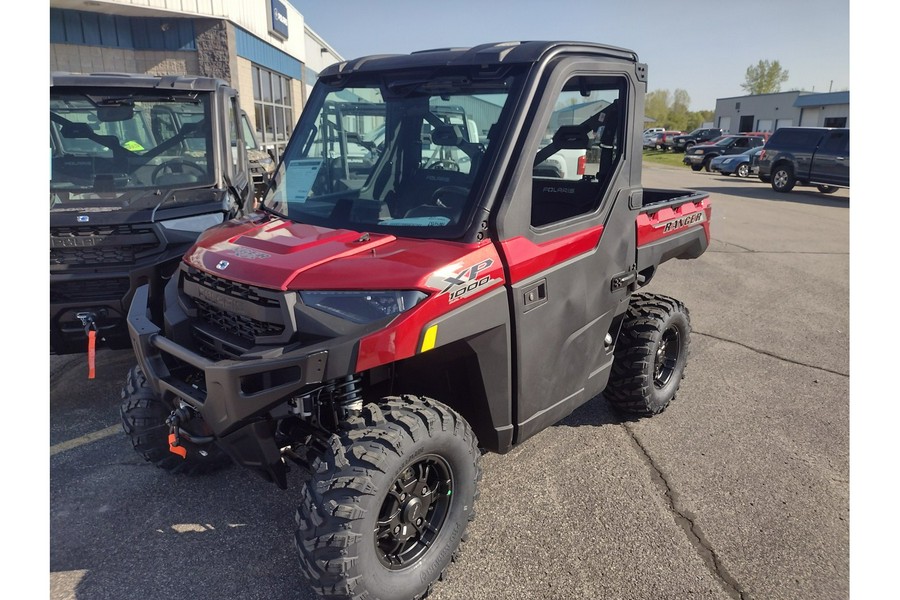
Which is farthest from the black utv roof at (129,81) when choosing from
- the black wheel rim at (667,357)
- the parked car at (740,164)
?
the parked car at (740,164)

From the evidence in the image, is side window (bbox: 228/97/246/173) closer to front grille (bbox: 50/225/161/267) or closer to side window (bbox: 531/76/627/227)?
front grille (bbox: 50/225/161/267)

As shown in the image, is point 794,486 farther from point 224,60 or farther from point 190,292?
point 224,60

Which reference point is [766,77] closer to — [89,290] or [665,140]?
[665,140]

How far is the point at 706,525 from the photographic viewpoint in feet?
10.6

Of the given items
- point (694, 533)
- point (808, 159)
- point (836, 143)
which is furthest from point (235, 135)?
point (808, 159)

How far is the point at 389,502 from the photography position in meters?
2.60

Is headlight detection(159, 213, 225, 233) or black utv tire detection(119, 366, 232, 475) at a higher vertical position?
headlight detection(159, 213, 225, 233)

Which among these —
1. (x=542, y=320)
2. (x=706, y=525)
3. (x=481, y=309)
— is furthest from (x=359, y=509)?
(x=706, y=525)

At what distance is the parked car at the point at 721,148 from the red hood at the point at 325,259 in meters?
30.3

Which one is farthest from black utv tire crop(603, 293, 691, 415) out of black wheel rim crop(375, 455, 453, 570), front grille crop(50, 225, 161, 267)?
front grille crop(50, 225, 161, 267)

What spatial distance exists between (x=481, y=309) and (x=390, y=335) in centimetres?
47

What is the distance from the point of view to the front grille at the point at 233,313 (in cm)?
250

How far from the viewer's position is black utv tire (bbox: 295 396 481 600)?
2.33 metres

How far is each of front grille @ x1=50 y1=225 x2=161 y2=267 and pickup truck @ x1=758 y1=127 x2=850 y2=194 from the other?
1903cm
